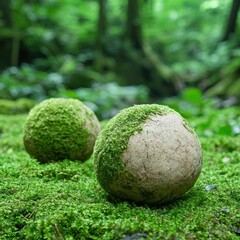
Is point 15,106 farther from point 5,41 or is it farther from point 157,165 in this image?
point 157,165

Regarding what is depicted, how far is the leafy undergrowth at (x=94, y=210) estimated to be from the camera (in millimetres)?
2457

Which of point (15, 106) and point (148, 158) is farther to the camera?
point (15, 106)

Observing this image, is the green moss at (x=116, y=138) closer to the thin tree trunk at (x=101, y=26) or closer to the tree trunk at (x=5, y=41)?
the tree trunk at (x=5, y=41)

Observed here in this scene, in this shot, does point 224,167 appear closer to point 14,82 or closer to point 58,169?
point 58,169

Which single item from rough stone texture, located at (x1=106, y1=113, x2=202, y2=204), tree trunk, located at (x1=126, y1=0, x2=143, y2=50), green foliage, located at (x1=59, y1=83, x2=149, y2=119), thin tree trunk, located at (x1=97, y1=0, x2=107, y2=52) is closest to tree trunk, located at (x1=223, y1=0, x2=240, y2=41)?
tree trunk, located at (x1=126, y1=0, x2=143, y2=50)

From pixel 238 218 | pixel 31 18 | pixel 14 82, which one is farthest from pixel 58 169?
pixel 31 18

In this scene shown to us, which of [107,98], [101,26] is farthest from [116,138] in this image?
[101,26]

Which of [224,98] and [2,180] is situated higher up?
[2,180]

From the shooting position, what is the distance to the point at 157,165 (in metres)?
2.79

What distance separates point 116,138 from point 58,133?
1356 millimetres

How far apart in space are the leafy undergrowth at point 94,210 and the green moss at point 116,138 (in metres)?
0.27

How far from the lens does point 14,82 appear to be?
10.7 m

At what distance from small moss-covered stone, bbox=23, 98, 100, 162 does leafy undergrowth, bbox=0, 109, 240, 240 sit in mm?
316

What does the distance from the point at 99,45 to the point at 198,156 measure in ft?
40.4
